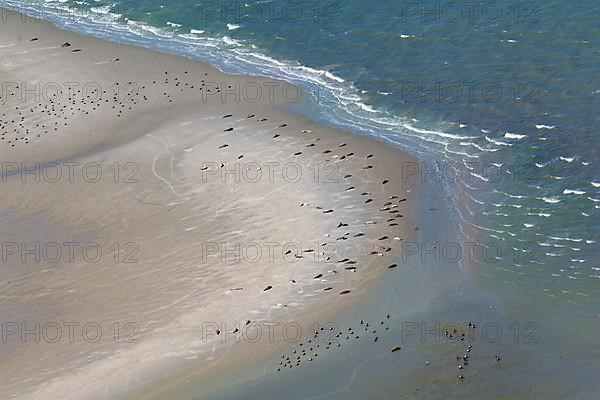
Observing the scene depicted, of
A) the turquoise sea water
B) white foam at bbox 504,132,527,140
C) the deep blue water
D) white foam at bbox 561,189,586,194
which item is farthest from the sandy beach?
white foam at bbox 561,189,586,194

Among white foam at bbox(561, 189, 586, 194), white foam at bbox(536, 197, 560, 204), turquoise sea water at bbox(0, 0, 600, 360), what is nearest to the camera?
turquoise sea water at bbox(0, 0, 600, 360)

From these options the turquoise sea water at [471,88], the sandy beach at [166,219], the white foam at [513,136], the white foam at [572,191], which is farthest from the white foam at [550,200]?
the sandy beach at [166,219]

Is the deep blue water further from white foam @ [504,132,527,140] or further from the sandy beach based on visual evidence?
the sandy beach

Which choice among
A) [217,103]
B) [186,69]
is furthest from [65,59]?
[217,103]

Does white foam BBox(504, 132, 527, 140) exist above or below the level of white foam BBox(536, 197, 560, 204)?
above

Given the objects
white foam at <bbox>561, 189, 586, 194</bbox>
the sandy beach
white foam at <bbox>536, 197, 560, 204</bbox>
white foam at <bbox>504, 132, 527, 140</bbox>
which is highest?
white foam at <bbox>504, 132, 527, 140</bbox>

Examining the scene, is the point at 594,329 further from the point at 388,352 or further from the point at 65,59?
the point at 65,59

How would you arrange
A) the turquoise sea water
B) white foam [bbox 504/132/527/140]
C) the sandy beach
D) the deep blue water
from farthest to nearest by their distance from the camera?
white foam [bbox 504/132/527/140] → the deep blue water → the turquoise sea water → the sandy beach
